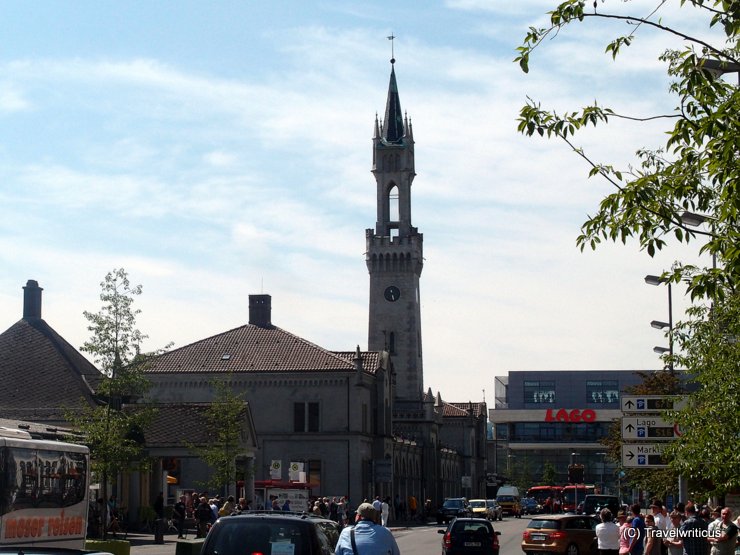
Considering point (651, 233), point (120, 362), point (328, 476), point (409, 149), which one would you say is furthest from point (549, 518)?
point (409, 149)

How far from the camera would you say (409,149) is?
4444 inches

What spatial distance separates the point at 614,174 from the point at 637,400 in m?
17.4

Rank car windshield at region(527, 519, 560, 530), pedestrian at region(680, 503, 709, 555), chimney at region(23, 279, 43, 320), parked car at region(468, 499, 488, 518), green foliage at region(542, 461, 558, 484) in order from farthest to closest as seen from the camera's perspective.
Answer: green foliage at region(542, 461, 558, 484), parked car at region(468, 499, 488, 518), chimney at region(23, 279, 43, 320), car windshield at region(527, 519, 560, 530), pedestrian at region(680, 503, 709, 555)

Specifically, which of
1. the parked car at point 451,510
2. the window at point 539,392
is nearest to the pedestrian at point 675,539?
the parked car at point 451,510

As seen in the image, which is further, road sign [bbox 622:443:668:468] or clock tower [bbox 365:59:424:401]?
clock tower [bbox 365:59:424:401]

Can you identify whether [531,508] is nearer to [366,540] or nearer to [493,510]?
[493,510]

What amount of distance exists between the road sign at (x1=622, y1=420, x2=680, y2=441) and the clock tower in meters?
73.7

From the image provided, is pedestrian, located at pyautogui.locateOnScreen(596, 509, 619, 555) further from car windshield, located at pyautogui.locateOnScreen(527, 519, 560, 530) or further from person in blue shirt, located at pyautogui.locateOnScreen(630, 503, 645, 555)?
car windshield, located at pyautogui.locateOnScreen(527, 519, 560, 530)

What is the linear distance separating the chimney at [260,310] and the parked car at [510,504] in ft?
70.7

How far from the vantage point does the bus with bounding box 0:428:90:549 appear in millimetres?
20938

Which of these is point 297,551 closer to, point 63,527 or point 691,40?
point 691,40

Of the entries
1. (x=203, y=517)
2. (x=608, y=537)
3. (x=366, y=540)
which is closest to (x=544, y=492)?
(x=203, y=517)

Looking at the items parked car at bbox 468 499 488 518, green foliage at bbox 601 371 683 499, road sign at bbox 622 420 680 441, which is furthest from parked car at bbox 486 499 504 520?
road sign at bbox 622 420 680 441

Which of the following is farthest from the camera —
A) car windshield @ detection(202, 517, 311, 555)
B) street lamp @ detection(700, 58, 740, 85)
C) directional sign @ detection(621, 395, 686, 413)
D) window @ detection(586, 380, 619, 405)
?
window @ detection(586, 380, 619, 405)
